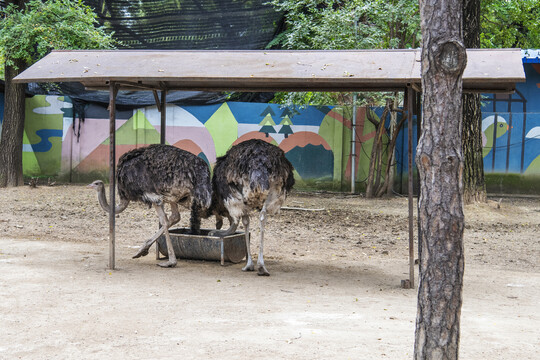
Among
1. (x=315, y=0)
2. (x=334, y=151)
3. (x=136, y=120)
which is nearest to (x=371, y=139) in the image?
(x=334, y=151)

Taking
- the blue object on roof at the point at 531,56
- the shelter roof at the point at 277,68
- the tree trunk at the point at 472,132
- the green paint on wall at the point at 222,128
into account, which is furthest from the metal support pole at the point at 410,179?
the blue object on roof at the point at 531,56

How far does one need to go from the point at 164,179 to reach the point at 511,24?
14991 mm

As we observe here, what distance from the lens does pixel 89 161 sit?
1532cm

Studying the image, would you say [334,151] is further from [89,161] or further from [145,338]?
[145,338]

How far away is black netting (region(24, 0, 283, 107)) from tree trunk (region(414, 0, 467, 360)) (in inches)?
452

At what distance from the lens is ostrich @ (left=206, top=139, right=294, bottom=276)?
24.1 ft

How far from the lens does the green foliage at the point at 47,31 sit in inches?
491

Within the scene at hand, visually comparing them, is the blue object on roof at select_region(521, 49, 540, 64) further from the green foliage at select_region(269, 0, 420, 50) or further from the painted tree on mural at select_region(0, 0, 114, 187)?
the painted tree on mural at select_region(0, 0, 114, 187)

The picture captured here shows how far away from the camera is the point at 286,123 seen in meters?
15.2

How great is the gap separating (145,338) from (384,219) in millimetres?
7661

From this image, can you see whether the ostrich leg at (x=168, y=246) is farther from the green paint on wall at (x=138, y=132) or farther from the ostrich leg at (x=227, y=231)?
the green paint on wall at (x=138, y=132)

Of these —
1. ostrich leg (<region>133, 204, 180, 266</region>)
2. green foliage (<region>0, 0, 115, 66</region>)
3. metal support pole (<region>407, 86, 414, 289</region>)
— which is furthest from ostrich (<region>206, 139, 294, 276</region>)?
green foliage (<region>0, 0, 115, 66</region>)

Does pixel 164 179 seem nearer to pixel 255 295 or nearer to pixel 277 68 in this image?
pixel 277 68

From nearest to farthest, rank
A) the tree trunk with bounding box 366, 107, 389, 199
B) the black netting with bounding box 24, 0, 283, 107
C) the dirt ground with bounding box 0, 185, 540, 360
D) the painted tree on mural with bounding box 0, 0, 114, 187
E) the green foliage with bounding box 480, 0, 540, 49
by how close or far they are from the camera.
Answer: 1. the dirt ground with bounding box 0, 185, 540, 360
2. the painted tree on mural with bounding box 0, 0, 114, 187
3. the tree trunk with bounding box 366, 107, 389, 199
4. the black netting with bounding box 24, 0, 283, 107
5. the green foliage with bounding box 480, 0, 540, 49
